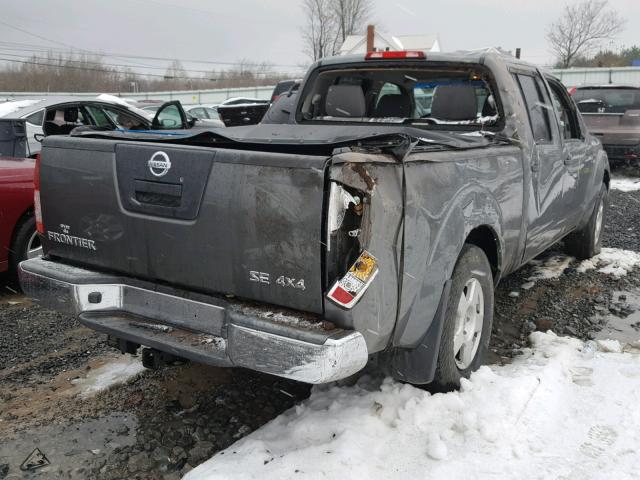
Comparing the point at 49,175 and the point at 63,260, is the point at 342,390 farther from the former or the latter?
the point at 49,175

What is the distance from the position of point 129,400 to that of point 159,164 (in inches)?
58.3

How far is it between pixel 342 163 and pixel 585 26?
5147 cm

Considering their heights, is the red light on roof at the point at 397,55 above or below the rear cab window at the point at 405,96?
above

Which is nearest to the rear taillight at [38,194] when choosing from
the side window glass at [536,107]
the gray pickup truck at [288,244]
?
the gray pickup truck at [288,244]

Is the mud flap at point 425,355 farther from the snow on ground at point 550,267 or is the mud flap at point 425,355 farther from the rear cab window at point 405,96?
the snow on ground at point 550,267

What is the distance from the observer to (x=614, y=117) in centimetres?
1127

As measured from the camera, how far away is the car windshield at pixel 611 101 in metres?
12.0

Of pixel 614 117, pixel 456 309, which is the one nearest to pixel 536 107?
pixel 456 309

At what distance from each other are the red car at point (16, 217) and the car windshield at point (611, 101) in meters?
11.4

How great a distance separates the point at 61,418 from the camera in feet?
10.0

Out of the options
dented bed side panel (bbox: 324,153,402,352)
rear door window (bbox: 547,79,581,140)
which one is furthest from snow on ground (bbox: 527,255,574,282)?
dented bed side panel (bbox: 324,153,402,352)

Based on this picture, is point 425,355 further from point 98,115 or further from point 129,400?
point 98,115

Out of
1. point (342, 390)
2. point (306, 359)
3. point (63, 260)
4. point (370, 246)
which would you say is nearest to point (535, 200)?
point (342, 390)

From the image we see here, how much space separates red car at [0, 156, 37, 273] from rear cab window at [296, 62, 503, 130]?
242 centimetres
